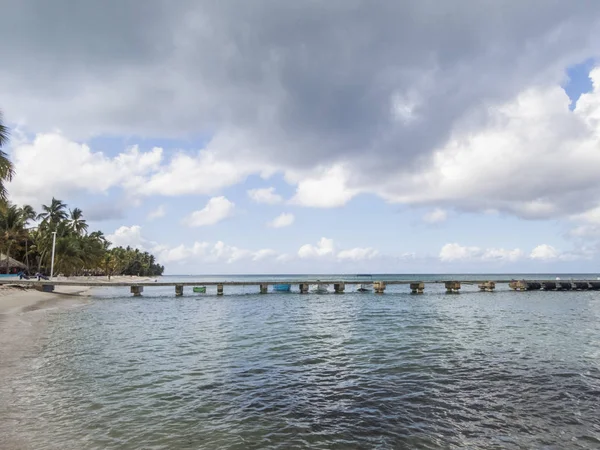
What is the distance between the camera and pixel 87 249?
9275 centimetres

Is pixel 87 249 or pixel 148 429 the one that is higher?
pixel 87 249

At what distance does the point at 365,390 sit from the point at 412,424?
3178 mm

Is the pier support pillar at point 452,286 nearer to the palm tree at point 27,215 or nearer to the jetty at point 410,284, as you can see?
the jetty at point 410,284

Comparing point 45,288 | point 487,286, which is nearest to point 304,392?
point 45,288

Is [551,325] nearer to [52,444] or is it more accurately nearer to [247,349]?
[247,349]

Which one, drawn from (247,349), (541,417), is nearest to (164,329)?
(247,349)

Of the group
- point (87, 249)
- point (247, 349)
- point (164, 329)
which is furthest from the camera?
point (87, 249)

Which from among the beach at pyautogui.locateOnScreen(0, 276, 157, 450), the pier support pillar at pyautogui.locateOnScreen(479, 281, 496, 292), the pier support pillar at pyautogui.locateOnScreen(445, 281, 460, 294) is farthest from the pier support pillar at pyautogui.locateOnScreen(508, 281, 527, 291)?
the beach at pyautogui.locateOnScreen(0, 276, 157, 450)

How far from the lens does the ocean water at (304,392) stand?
9414 mm

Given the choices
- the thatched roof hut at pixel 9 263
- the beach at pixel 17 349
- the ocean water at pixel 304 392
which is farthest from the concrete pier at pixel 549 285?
the thatched roof hut at pixel 9 263

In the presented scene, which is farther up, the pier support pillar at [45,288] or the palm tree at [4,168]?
the palm tree at [4,168]

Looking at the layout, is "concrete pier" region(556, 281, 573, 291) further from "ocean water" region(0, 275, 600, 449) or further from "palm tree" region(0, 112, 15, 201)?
"palm tree" region(0, 112, 15, 201)

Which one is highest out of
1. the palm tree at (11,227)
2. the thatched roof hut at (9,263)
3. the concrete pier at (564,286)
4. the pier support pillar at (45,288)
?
the palm tree at (11,227)

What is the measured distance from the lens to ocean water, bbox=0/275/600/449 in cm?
941
